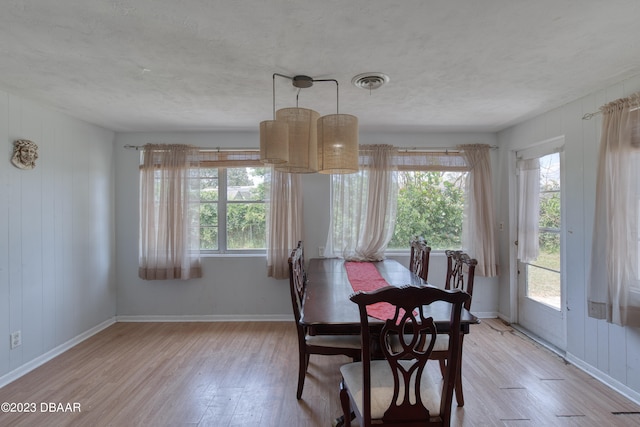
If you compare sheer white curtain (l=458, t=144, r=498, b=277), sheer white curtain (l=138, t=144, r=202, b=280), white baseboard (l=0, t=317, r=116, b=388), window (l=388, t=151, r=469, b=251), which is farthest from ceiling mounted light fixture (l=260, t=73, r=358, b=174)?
white baseboard (l=0, t=317, r=116, b=388)

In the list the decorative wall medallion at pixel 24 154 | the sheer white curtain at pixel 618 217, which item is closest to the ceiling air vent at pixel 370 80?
the sheer white curtain at pixel 618 217

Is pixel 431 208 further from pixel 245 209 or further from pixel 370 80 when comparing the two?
pixel 245 209

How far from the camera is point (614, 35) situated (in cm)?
170

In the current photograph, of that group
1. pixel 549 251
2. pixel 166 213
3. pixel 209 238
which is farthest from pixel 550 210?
pixel 166 213

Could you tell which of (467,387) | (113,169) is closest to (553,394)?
(467,387)

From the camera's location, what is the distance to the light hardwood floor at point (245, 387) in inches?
79.7

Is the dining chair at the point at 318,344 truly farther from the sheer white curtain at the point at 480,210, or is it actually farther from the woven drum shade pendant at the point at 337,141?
the sheer white curtain at the point at 480,210

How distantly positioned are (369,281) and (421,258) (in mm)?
671

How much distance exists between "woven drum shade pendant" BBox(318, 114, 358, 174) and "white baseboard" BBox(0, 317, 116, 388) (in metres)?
3.03

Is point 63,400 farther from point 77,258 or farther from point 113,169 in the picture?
point 113,169

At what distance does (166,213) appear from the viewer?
11.9 feet

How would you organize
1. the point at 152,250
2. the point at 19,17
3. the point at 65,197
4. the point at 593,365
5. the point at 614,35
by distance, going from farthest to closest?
1. the point at 152,250
2. the point at 65,197
3. the point at 593,365
4. the point at 614,35
5. the point at 19,17

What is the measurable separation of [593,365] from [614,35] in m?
2.47

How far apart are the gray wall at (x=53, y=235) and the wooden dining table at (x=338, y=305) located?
2.45 meters
